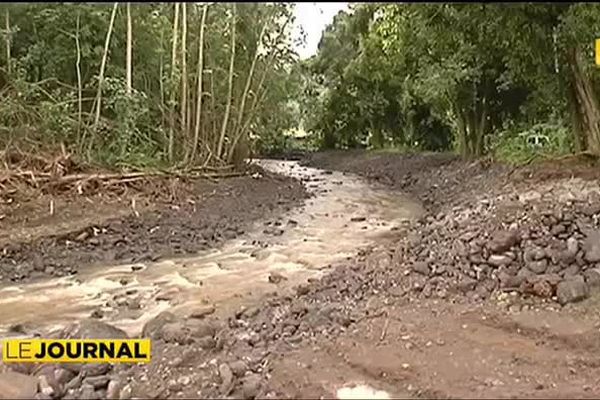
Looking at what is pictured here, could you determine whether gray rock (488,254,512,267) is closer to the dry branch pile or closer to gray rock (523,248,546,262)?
gray rock (523,248,546,262)

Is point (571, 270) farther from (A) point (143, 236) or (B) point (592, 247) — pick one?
(A) point (143, 236)

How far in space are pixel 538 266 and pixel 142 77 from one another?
38.2 ft

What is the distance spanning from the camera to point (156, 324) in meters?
6.12

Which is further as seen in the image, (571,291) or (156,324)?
(156,324)

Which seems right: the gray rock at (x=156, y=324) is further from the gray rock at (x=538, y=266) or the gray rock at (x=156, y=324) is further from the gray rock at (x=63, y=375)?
the gray rock at (x=538, y=266)

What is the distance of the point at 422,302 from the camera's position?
230 inches

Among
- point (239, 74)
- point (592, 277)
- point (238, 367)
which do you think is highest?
point (239, 74)

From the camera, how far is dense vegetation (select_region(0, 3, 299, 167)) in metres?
12.4

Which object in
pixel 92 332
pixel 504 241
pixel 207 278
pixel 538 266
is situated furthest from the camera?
pixel 207 278

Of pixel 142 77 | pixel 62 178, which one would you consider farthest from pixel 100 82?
pixel 142 77

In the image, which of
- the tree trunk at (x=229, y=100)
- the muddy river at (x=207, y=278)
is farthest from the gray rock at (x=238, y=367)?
the tree trunk at (x=229, y=100)

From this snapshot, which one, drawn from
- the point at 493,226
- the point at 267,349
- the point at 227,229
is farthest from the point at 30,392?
the point at 227,229

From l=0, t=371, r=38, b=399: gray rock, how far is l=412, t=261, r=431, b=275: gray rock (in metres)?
3.68

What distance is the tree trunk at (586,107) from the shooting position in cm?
1022
